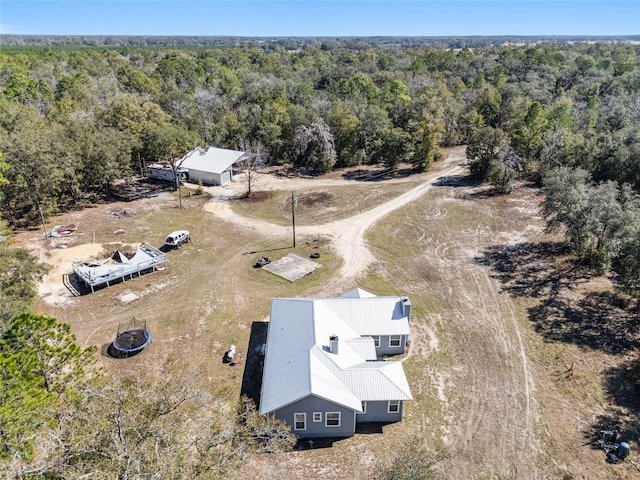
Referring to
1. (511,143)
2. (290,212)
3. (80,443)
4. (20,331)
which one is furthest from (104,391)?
(511,143)

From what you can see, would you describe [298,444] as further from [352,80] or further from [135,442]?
[352,80]

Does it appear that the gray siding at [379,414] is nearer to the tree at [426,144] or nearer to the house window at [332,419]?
the house window at [332,419]

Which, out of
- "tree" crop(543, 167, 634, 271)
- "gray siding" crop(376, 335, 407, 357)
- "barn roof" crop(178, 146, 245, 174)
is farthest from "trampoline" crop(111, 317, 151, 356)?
"tree" crop(543, 167, 634, 271)

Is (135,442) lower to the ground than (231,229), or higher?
higher

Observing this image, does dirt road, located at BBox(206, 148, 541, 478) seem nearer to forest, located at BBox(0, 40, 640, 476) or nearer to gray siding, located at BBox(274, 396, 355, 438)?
gray siding, located at BBox(274, 396, 355, 438)

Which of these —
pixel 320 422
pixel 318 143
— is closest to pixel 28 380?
pixel 320 422

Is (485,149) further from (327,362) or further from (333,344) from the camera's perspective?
(327,362)
